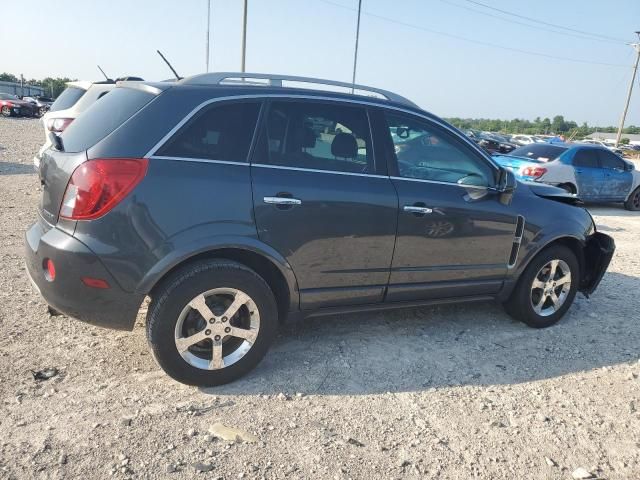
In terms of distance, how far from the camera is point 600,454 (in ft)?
9.41

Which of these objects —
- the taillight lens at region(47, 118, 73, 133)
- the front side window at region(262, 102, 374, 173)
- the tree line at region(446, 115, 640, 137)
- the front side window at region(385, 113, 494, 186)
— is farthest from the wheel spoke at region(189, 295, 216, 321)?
the tree line at region(446, 115, 640, 137)

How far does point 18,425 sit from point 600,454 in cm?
317

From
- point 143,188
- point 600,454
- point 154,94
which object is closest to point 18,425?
point 143,188

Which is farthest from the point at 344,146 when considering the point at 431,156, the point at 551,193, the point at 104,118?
the point at 551,193

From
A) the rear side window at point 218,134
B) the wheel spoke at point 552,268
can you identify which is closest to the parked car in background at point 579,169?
the wheel spoke at point 552,268

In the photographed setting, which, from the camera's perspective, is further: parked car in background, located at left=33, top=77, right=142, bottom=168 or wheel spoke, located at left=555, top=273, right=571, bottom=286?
parked car in background, located at left=33, top=77, right=142, bottom=168

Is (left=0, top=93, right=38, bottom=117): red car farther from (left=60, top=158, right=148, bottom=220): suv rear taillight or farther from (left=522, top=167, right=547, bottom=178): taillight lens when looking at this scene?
(left=60, top=158, right=148, bottom=220): suv rear taillight

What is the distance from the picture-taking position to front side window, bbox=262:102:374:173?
3252 millimetres

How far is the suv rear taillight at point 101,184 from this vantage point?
2.76 meters

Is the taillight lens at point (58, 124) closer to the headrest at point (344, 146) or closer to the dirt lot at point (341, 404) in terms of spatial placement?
the dirt lot at point (341, 404)

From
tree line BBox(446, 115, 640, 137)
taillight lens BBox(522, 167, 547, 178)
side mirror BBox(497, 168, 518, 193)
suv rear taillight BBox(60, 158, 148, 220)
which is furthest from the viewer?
tree line BBox(446, 115, 640, 137)

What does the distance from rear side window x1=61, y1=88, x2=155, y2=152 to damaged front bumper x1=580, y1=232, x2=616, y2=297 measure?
405 centimetres

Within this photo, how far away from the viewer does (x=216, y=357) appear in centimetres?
312

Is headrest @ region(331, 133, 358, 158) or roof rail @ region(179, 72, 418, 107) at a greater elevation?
roof rail @ region(179, 72, 418, 107)
